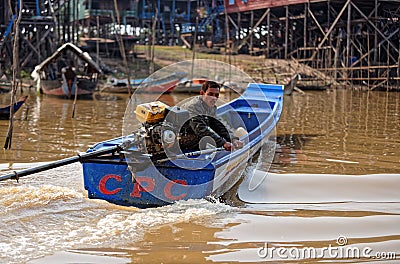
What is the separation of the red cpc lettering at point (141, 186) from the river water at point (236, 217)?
8.1 inches

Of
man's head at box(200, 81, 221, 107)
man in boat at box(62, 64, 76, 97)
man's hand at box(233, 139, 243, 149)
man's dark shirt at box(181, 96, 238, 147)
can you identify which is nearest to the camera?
man's dark shirt at box(181, 96, 238, 147)

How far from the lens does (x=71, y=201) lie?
6.62 metres

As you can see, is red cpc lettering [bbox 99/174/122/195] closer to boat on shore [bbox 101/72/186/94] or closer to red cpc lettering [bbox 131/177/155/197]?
red cpc lettering [bbox 131/177/155/197]

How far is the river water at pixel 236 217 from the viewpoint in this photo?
5113 mm

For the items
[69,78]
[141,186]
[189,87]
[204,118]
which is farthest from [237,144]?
[189,87]

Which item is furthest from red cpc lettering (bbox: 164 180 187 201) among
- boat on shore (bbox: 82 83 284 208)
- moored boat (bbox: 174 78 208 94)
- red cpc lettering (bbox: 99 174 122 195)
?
moored boat (bbox: 174 78 208 94)

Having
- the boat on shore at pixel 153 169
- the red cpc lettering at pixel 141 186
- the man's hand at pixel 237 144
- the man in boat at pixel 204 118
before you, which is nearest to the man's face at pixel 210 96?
the man in boat at pixel 204 118

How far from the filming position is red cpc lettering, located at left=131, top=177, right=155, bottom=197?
6.29 meters

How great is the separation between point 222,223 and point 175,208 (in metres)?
0.63

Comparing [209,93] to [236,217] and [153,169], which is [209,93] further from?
[236,217]

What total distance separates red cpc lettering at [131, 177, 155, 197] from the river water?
0.68 feet

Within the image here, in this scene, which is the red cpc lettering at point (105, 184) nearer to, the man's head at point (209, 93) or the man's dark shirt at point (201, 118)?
the man's dark shirt at point (201, 118)

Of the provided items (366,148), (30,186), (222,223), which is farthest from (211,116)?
(366,148)

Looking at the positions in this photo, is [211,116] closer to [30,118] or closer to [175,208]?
[175,208]
